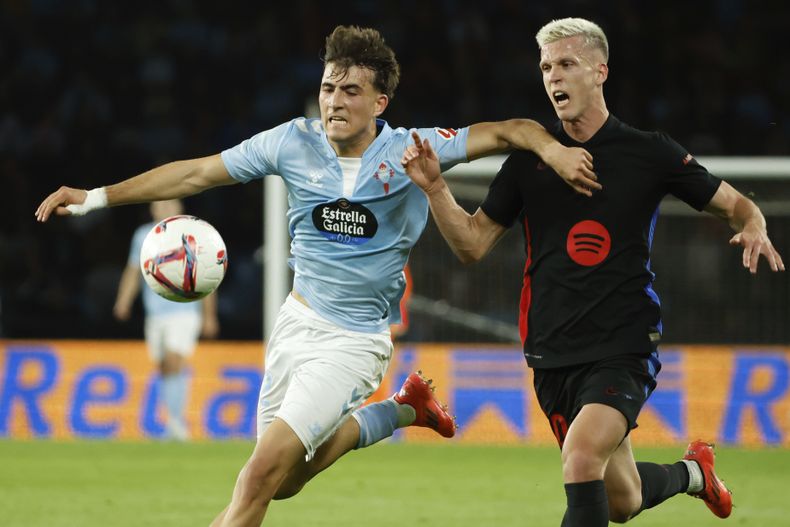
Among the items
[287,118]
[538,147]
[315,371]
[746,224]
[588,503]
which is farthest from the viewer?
[287,118]

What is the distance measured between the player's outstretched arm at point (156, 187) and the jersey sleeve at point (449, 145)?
0.86 metres

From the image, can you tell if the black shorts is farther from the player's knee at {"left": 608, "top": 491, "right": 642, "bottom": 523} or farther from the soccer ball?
the soccer ball

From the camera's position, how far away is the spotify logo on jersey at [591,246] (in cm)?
498

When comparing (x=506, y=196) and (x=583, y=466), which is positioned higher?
(x=506, y=196)

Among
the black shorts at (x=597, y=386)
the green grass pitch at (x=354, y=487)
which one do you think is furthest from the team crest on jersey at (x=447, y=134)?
the green grass pitch at (x=354, y=487)

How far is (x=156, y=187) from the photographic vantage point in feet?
17.4

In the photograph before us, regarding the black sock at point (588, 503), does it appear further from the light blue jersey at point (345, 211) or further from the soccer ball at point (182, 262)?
the soccer ball at point (182, 262)

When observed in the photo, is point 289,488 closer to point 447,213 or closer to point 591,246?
point 447,213

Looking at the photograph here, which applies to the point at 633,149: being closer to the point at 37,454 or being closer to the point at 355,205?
the point at 355,205

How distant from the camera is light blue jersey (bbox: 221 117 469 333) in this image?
17.4ft

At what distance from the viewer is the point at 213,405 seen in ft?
39.3

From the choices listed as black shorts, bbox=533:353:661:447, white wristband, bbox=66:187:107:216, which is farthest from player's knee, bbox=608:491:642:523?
white wristband, bbox=66:187:107:216

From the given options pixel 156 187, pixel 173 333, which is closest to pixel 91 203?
pixel 156 187

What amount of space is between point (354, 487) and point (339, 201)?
12.2 feet
